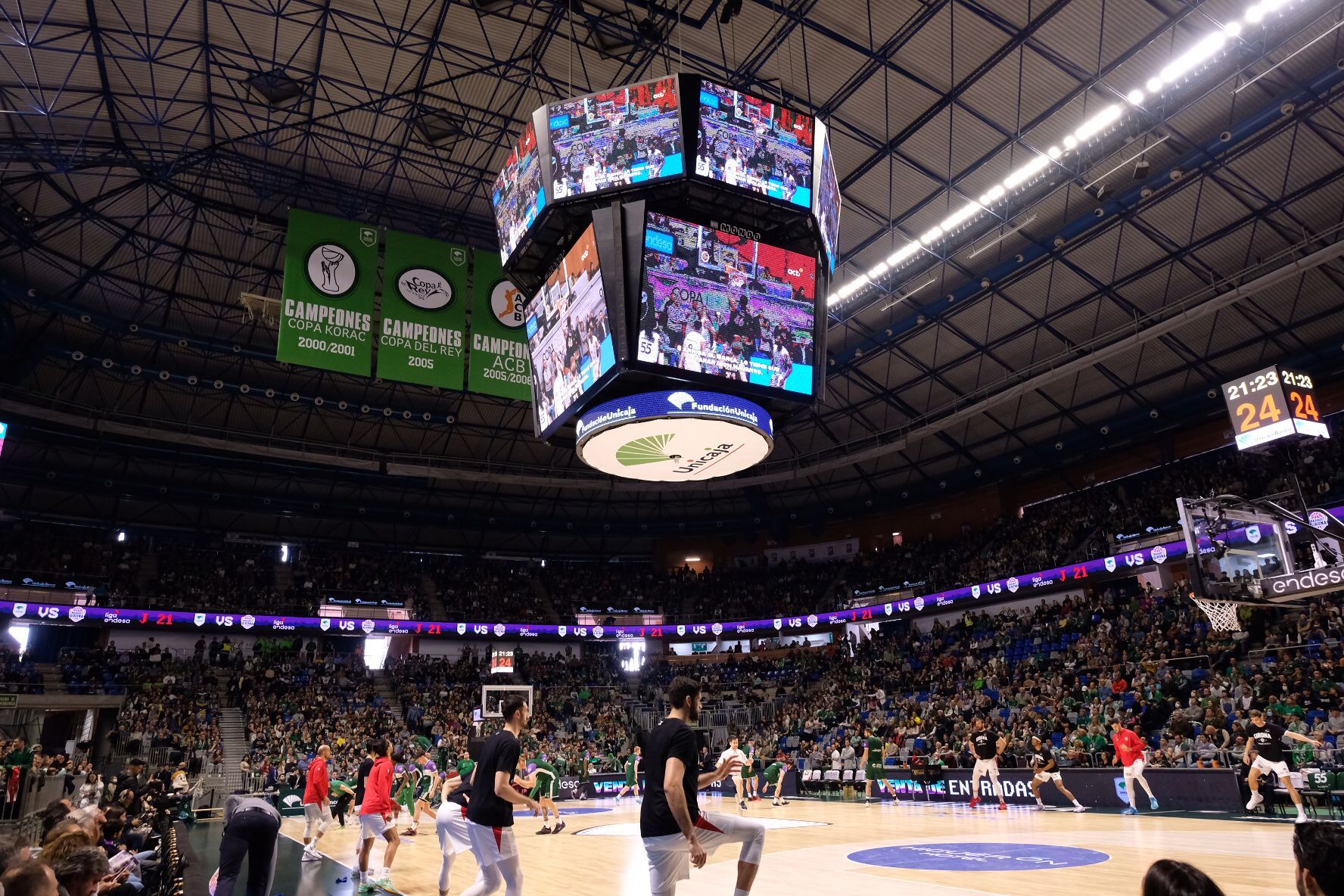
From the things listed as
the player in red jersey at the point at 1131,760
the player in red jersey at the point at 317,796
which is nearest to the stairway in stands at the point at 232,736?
the player in red jersey at the point at 317,796

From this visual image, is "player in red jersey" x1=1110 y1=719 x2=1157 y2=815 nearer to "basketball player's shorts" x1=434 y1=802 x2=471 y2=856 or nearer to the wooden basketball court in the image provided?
the wooden basketball court

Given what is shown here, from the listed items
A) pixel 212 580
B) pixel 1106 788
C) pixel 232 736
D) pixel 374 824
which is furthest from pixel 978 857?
pixel 212 580

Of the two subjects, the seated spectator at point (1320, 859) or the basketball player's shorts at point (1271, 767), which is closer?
the seated spectator at point (1320, 859)

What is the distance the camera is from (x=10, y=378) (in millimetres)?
28734

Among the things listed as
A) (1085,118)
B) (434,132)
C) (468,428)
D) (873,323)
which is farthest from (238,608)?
(1085,118)

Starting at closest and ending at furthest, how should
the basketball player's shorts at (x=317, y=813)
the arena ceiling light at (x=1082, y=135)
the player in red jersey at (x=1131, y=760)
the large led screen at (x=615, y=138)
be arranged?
the basketball player's shorts at (x=317, y=813) < the large led screen at (x=615, y=138) < the arena ceiling light at (x=1082, y=135) < the player in red jersey at (x=1131, y=760)

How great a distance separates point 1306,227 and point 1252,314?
4.69 meters

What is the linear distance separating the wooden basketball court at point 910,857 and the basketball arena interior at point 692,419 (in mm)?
163

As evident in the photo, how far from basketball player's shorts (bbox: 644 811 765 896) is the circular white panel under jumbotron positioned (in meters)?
9.18

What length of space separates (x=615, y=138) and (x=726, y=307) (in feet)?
11.2

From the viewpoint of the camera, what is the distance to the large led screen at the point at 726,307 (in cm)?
1438

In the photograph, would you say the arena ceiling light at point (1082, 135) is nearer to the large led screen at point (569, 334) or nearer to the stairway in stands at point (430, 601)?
the large led screen at point (569, 334)

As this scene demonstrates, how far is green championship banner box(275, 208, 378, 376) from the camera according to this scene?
1783 cm

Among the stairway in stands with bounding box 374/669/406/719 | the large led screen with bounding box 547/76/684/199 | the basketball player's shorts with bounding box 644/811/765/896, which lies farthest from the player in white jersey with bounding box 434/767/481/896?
the stairway in stands with bounding box 374/669/406/719
